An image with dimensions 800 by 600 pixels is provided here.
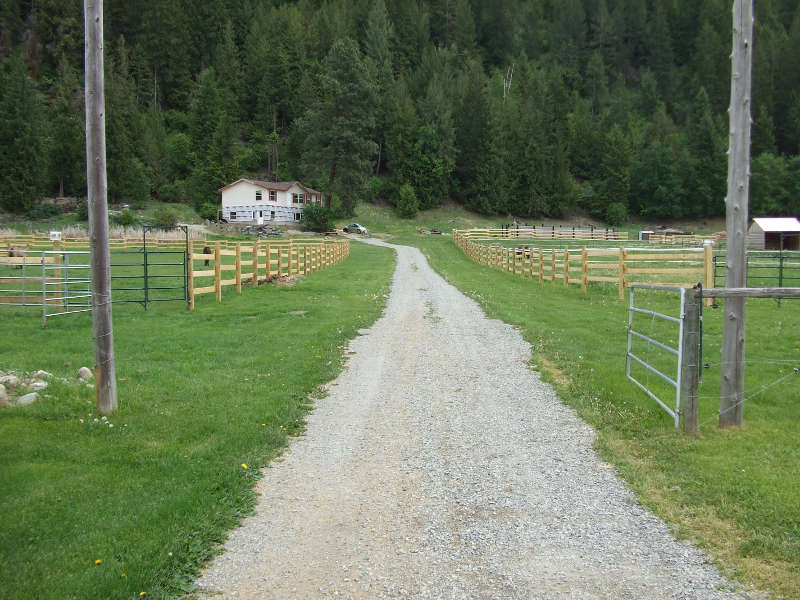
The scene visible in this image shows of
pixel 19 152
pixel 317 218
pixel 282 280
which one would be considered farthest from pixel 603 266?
pixel 19 152

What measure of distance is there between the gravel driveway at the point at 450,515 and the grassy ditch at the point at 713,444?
255mm

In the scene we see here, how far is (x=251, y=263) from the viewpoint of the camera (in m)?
21.1

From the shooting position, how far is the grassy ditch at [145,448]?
4066 mm

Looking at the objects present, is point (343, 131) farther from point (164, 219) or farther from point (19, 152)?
point (19, 152)

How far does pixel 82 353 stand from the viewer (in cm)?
1077

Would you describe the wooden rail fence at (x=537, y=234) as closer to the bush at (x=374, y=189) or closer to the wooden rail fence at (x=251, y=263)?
the wooden rail fence at (x=251, y=263)

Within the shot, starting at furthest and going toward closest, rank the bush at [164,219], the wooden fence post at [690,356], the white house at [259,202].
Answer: the white house at [259,202]
the bush at [164,219]
the wooden fence post at [690,356]

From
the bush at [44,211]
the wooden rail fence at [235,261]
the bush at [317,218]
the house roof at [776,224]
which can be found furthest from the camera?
the bush at [44,211]

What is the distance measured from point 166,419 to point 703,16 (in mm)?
164189

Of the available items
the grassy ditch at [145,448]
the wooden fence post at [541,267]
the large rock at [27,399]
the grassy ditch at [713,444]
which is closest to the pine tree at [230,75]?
the wooden fence post at [541,267]

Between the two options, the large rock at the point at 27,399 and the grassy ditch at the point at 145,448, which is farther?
the large rock at the point at 27,399

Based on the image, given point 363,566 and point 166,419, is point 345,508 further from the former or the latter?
point 166,419

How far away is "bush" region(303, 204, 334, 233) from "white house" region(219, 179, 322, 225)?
263 inches

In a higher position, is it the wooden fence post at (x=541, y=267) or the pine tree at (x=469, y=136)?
the pine tree at (x=469, y=136)
